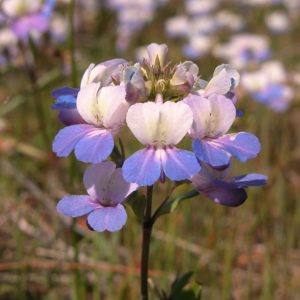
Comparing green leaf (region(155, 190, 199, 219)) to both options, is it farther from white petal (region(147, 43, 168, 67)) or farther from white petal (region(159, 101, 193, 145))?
white petal (region(147, 43, 168, 67))

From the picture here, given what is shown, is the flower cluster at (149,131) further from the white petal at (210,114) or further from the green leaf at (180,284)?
the green leaf at (180,284)

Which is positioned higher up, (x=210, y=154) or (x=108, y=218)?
(x=210, y=154)

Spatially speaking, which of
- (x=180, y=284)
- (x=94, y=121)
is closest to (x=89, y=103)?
(x=94, y=121)

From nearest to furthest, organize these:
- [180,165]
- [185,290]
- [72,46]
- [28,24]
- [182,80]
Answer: [180,165]
[182,80]
[185,290]
[72,46]
[28,24]

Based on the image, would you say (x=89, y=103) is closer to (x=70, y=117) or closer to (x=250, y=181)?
(x=70, y=117)

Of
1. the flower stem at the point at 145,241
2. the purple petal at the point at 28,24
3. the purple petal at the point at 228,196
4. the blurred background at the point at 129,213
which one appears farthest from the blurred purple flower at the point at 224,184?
the purple petal at the point at 28,24

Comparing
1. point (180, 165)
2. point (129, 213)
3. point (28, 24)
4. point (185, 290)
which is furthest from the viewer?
point (28, 24)
